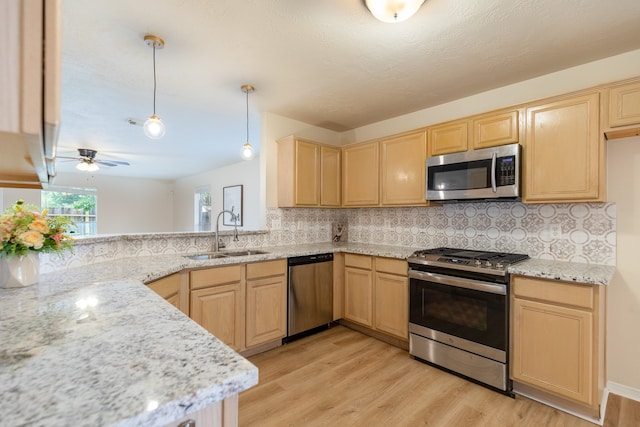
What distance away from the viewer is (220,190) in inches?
268

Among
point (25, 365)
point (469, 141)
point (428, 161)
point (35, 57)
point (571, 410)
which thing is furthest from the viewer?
point (428, 161)

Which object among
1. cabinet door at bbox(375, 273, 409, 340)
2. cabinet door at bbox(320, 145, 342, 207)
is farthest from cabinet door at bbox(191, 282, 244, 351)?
cabinet door at bbox(320, 145, 342, 207)

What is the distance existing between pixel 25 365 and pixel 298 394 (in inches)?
69.3

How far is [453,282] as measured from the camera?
2.31m

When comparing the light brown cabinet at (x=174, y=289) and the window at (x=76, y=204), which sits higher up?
the window at (x=76, y=204)

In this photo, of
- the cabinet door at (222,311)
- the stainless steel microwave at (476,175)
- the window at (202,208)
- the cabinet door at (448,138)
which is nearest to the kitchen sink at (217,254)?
the cabinet door at (222,311)

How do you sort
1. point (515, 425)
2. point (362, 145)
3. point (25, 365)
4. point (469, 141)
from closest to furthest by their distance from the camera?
point (25, 365) < point (515, 425) < point (469, 141) < point (362, 145)

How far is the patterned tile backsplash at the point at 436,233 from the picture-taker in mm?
2164

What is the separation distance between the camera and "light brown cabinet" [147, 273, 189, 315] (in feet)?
6.36

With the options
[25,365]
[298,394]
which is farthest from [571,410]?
[25,365]

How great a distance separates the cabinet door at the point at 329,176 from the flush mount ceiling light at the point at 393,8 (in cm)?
193

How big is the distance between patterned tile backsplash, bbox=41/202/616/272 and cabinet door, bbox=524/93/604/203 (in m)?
0.32

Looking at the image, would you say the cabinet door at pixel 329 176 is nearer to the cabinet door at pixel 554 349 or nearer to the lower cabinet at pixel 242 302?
the lower cabinet at pixel 242 302

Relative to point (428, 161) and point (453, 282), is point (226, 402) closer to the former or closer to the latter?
point (453, 282)
